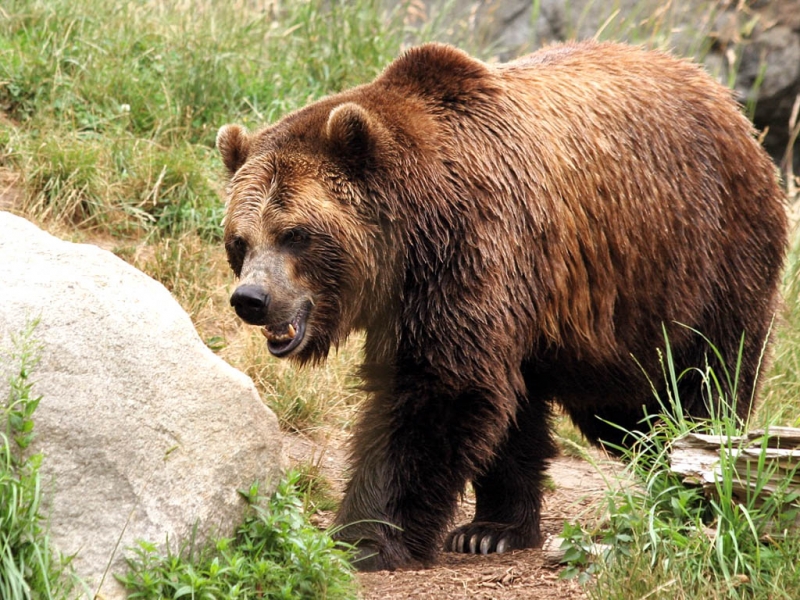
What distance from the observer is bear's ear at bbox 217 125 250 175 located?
4.96 meters

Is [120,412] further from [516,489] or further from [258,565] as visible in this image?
[516,489]

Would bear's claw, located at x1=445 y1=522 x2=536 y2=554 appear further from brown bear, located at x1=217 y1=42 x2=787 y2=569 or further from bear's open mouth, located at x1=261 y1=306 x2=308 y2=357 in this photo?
bear's open mouth, located at x1=261 y1=306 x2=308 y2=357

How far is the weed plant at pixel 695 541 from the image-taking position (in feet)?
11.2

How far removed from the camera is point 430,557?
4.71 meters

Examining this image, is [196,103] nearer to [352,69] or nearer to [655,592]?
[352,69]

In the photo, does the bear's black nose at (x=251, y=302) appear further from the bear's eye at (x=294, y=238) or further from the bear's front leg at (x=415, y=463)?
the bear's front leg at (x=415, y=463)

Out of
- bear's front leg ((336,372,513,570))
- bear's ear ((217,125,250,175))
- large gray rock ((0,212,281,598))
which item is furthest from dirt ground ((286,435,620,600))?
bear's ear ((217,125,250,175))

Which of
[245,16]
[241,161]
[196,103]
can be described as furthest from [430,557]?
[245,16]

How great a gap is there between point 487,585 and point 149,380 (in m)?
1.47

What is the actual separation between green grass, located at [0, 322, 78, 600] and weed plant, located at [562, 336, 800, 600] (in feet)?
5.55

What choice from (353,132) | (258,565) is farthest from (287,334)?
(258,565)

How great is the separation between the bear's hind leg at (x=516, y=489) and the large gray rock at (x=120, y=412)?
5.17 feet

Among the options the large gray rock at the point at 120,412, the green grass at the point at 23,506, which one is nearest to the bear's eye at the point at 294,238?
the large gray rock at the point at 120,412

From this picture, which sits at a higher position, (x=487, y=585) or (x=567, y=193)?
(x=567, y=193)
